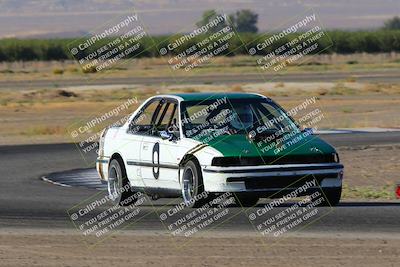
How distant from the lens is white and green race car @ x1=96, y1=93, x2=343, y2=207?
1545 centimetres

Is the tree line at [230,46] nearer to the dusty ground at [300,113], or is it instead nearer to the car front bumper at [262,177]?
the dusty ground at [300,113]

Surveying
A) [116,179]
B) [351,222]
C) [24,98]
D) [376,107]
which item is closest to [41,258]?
[351,222]

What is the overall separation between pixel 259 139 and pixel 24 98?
47164 millimetres

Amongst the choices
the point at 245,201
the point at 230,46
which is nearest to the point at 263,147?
the point at 245,201

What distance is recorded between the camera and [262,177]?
608 inches

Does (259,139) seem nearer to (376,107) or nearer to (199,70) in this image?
(376,107)

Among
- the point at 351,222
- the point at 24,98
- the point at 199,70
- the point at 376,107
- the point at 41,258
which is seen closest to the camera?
the point at 41,258

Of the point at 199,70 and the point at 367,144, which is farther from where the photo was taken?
the point at 199,70

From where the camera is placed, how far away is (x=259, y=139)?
52.0 feet

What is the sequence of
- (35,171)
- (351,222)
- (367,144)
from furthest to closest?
(367,144) → (35,171) → (351,222)

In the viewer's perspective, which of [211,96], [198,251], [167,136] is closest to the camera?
[198,251]

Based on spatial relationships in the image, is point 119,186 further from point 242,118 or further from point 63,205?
point 242,118

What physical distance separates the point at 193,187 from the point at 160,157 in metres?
1.02

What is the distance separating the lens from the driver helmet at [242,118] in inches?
646
